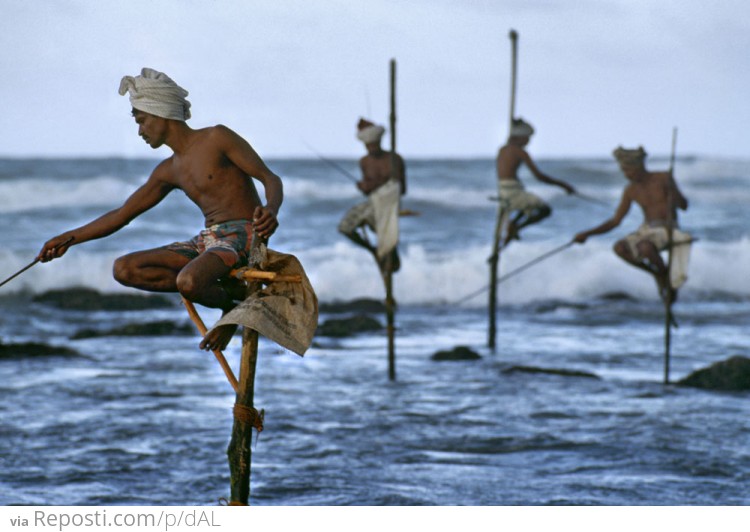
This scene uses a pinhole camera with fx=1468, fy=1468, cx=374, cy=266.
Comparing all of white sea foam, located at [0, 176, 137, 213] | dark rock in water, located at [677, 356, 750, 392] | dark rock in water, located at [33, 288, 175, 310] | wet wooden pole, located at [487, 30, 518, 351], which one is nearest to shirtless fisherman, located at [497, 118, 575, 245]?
wet wooden pole, located at [487, 30, 518, 351]

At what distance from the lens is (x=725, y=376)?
10.3 meters

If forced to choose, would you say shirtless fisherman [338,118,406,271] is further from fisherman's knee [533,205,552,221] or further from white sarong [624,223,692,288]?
white sarong [624,223,692,288]

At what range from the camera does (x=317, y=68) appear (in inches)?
662

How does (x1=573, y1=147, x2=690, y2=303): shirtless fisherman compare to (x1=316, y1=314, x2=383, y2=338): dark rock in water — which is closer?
(x1=573, y1=147, x2=690, y2=303): shirtless fisherman

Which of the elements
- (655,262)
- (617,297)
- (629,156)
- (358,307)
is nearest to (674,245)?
(655,262)

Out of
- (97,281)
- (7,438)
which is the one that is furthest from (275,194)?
(97,281)

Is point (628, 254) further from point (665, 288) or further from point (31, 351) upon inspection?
point (31, 351)

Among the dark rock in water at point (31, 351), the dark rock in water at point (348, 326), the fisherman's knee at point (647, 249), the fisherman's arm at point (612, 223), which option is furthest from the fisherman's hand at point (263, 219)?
the dark rock in water at point (348, 326)

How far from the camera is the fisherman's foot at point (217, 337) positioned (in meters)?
4.21

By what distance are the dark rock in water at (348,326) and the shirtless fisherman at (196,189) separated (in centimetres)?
955

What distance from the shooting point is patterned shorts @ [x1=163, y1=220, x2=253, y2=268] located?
4.25 m

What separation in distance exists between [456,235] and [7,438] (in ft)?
51.6

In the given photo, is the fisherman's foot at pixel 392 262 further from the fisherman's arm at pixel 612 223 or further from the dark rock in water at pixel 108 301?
the dark rock in water at pixel 108 301
